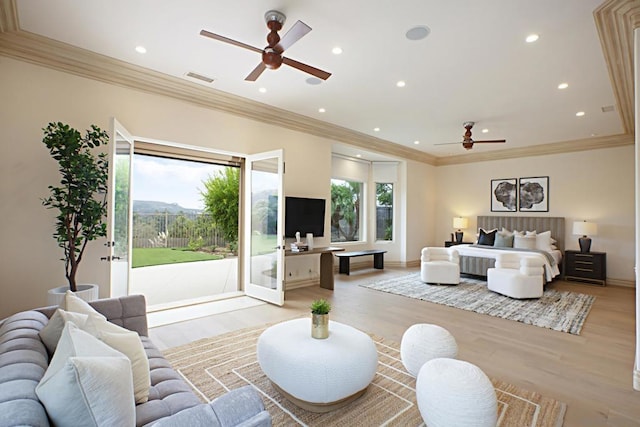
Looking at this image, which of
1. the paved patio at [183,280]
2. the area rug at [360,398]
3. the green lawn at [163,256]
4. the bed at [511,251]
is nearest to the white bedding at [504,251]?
the bed at [511,251]

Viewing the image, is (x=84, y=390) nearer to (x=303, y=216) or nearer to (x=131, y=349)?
(x=131, y=349)

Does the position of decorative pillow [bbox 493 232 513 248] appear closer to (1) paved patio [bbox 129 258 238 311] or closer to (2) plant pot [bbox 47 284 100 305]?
(1) paved patio [bbox 129 258 238 311]

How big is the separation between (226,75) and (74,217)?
2.43 m

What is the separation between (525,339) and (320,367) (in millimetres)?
2756

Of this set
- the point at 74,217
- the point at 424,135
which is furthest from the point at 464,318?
the point at 74,217

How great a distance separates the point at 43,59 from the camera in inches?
131

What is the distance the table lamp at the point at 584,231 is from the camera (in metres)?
6.46

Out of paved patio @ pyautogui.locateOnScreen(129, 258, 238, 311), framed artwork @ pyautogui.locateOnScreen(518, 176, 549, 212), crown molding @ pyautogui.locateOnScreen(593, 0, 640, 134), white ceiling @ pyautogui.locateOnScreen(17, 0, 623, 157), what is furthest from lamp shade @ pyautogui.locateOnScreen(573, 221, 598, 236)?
paved patio @ pyautogui.locateOnScreen(129, 258, 238, 311)

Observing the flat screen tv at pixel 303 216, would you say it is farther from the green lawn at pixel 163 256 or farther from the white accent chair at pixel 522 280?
the white accent chair at pixel 522 280

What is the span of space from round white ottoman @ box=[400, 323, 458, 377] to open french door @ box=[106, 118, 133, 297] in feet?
9.86

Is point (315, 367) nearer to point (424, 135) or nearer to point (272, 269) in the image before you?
point (272, 269)

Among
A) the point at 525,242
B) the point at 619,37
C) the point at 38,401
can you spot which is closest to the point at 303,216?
the point at 619,37

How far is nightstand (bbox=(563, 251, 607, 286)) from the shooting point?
6.42 meters

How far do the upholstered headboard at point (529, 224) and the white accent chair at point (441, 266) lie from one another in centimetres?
246
